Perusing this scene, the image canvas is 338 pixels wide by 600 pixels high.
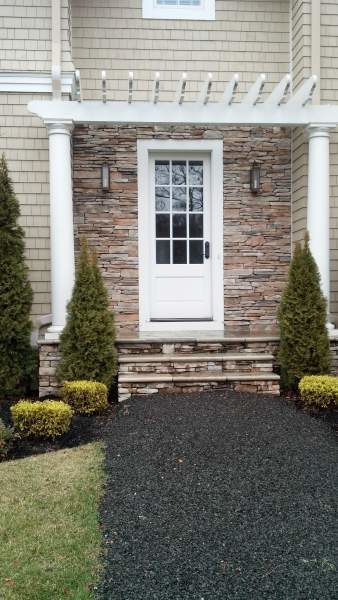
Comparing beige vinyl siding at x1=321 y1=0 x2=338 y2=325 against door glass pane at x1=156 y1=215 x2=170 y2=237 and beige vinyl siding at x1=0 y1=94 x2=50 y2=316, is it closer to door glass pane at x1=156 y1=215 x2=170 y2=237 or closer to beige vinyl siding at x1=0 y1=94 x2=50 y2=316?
Answer: door glass pane at x1=156 y1=215 x2=170 y2=237

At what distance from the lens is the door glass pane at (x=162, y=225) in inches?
268

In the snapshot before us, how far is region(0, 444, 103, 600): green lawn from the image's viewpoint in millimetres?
2514

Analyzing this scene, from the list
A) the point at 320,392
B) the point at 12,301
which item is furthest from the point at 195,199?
the point at 320,392

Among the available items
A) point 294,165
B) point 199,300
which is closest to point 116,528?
point 199,300

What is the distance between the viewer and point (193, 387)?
17.9 ft

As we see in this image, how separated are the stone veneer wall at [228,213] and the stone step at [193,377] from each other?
131 cm

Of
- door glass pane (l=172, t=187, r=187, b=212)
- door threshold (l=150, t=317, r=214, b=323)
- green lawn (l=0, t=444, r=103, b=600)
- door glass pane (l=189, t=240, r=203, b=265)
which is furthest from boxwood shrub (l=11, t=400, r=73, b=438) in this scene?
door glass pane (l=172, t=187, r=187, b=212)

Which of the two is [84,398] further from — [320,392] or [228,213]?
[228,213]

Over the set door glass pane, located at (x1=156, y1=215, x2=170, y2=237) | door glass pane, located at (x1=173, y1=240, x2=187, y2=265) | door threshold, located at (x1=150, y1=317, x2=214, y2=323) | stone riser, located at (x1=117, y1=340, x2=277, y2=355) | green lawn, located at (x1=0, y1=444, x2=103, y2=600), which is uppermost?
door glass pane, located at (x1=156, y1=215, x2=170, y2=237)

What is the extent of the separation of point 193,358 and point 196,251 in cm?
174

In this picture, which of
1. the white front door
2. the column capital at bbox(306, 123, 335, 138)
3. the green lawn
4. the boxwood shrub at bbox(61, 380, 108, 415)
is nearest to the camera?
the green lawn

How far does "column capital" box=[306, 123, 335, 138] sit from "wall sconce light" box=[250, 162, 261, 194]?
0.83m

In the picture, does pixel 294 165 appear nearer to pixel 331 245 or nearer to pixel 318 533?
pixel 331 245

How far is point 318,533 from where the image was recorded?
2955mm
